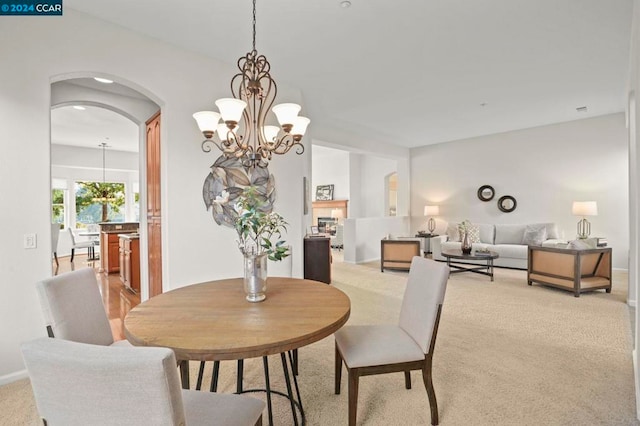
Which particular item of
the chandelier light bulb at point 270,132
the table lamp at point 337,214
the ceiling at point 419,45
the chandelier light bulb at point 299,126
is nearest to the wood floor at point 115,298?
the chandelier light bulb at point 270,132

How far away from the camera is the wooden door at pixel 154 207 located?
3416 millimetres

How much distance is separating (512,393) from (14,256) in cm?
356

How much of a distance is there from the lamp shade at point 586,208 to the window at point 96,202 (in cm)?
1098

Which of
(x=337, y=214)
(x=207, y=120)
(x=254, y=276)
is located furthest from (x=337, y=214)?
(x=254, y=276)

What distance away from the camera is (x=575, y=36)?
306 centimetres

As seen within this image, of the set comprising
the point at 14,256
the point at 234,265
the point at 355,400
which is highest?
the point at 14,256

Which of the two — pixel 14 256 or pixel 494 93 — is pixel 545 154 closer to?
pixel 494 93

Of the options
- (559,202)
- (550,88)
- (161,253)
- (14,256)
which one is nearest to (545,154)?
(559,202)

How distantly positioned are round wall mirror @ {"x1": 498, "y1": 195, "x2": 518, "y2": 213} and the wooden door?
6.82 meters

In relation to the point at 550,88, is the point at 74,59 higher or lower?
lower

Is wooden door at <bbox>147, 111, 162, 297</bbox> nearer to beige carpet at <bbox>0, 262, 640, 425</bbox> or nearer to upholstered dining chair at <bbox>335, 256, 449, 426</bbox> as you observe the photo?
beige carpet at <bbox>0, 262, 640, 425</bbox>

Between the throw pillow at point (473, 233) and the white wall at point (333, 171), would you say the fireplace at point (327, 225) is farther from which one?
the throw pillow at point (473, 233)

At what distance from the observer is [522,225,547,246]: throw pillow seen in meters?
6.15

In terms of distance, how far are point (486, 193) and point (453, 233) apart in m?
1.23
